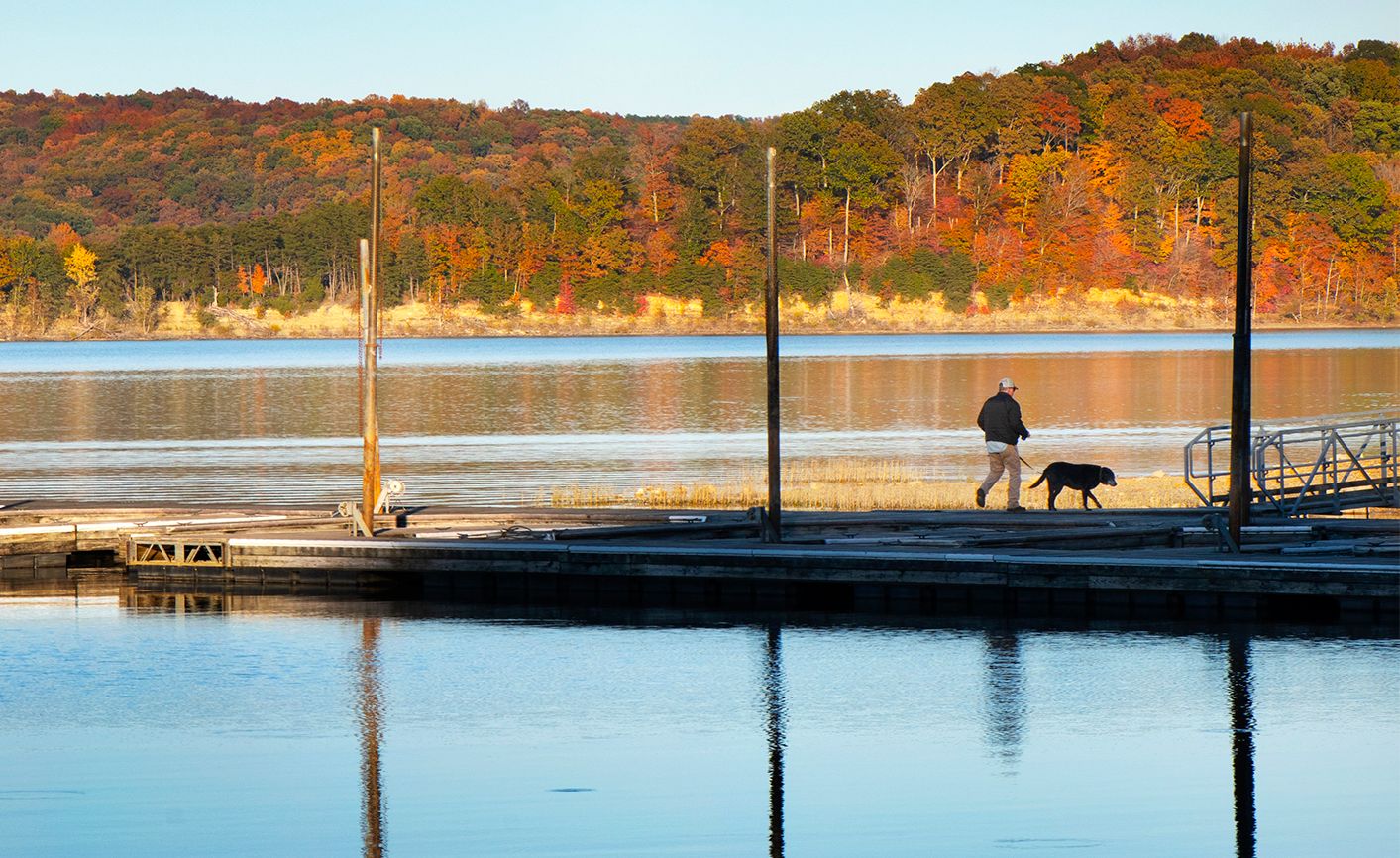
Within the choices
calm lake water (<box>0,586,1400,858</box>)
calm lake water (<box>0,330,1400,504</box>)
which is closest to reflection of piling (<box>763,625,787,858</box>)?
calm lake water (<box>0,586,1400,858</box>)

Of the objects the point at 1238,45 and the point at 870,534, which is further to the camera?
the point at 1238,45

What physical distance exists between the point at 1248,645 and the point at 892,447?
25.1 meters

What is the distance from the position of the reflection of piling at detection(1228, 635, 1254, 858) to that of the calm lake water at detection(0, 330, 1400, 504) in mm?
8515

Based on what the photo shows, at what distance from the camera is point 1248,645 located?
712 inches

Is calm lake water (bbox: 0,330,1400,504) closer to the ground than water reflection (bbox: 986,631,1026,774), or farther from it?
farther from it

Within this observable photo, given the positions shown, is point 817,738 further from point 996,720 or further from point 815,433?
point 815,433

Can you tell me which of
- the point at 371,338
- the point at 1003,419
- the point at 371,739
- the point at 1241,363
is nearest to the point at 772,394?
the point at 1003,419

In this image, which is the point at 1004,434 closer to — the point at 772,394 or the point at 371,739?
the point at 772,394

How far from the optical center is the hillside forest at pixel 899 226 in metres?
130

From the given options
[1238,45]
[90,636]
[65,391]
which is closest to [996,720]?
[90,636]

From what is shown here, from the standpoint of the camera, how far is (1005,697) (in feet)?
53.4

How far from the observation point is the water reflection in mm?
14578

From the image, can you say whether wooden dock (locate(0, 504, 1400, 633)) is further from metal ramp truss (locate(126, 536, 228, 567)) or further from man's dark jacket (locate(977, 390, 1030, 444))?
man's dark jacket (locate(977, 390, 1030, 444))

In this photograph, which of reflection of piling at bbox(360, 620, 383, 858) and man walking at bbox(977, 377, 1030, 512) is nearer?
reflection of piling at bbox(360, 620, 383, 858)
